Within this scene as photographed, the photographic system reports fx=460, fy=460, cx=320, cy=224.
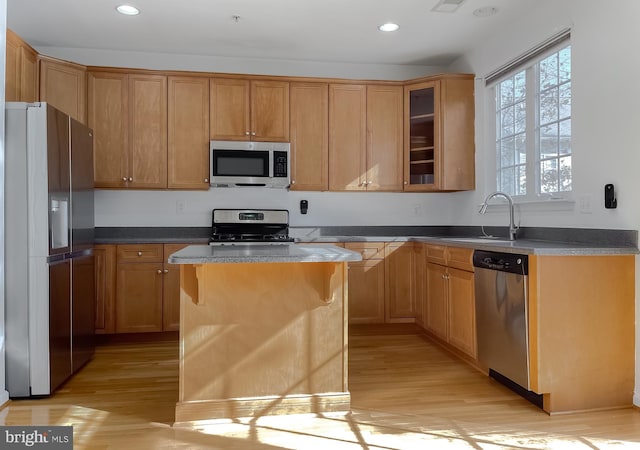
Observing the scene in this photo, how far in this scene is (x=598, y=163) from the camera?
9.03 ft

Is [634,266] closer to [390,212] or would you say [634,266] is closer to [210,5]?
[390,212]

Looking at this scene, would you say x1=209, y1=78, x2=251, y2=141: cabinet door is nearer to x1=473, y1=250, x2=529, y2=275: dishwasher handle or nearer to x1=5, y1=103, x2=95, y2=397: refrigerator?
x1=5, y1=103, x2=95, y2=397: refrigerator

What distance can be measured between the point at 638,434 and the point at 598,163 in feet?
4.86

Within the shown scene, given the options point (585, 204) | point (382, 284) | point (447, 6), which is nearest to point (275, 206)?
point (382, 284)

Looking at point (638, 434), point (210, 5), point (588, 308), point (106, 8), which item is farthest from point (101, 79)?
point (638, 434)

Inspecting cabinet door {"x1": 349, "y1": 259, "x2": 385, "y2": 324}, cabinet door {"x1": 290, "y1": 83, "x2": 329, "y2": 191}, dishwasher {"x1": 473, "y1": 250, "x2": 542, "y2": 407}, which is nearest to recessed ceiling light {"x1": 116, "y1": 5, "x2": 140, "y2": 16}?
cabinet door {"x1": 290, "y1": 83, "x2": 329, "y2": 191}

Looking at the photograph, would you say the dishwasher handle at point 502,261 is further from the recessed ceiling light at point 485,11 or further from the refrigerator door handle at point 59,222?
the refrigerator door handle at point 59,222

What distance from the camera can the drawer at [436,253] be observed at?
362cm

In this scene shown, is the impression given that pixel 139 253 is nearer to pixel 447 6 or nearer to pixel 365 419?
pixel 365 419

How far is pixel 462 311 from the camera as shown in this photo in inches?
130

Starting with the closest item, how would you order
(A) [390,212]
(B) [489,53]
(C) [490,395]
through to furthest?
(C) [490,395] → (B) [489,53] → (A) [390,212]

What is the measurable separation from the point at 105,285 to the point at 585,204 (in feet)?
11.9

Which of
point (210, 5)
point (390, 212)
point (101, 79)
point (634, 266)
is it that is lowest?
point (634, 266)

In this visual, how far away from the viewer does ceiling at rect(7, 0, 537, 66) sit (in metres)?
3.37
